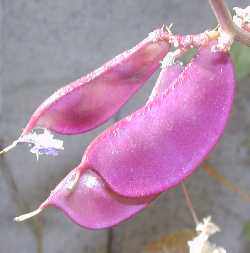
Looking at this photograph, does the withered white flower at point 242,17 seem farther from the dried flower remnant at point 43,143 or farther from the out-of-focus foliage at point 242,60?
the out-of-focus foliage at point 242,60

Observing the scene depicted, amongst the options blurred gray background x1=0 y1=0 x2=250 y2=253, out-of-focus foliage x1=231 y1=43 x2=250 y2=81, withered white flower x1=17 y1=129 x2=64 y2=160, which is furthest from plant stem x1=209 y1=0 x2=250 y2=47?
blurred gray background x1=0 y1=0 x2=250 y2=253

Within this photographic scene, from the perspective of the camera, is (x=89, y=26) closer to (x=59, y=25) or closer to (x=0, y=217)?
(x=59, y=25)

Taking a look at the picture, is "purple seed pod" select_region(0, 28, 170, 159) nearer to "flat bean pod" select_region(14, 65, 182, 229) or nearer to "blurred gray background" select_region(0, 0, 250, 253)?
"flat bean pod" select_region(14, 65, 182, 229)

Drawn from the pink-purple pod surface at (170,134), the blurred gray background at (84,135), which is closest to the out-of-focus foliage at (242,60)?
the blurred gray background at (84,135)

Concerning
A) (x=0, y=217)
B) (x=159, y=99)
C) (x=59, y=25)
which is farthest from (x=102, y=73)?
(x=0, y=217)

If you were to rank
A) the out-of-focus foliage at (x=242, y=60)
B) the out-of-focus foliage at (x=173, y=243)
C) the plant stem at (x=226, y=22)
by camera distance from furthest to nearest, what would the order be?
1. the out-of-focus foliage at (x=173, y=243)
2. the out-of-focus foliage at (x=242, y=60)
3. the plant stem at (x=226, y=22)

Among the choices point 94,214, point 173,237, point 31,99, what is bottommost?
point 173,237
